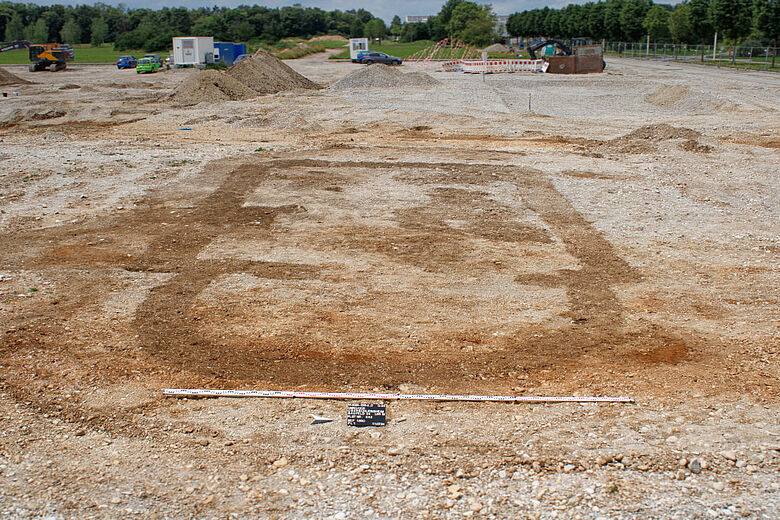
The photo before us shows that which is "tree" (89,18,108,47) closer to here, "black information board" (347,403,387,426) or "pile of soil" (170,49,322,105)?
"pile of soil" (170,49,322,105)

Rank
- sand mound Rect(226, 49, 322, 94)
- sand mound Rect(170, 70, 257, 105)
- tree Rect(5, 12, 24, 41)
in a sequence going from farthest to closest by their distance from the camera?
tree Rect(5, 12, 24, 41), sand mound Rect(226, 49, 322, 94), sand mound Rect(170, 70, 257, 105)

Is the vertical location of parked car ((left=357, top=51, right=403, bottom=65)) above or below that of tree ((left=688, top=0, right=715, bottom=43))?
below

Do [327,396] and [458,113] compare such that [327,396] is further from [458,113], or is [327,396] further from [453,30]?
[453,30]

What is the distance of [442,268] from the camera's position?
962cm

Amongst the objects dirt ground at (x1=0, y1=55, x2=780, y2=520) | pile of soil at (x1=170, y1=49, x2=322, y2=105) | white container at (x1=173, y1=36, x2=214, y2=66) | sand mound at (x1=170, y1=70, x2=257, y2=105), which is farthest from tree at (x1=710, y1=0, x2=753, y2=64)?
dirt ground at (x1=0, y1=55, x2=780, y2=520)

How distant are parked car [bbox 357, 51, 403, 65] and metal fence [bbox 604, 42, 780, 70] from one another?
28058 millimetres

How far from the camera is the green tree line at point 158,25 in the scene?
108812 mm

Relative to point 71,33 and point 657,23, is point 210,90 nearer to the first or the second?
point 657,23

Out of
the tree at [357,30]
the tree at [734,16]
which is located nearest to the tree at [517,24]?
the tree at [357,30]

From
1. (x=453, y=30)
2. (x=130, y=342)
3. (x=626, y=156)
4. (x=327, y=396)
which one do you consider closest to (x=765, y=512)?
(x=327, y=396)

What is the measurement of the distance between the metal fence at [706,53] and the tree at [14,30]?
102119mm

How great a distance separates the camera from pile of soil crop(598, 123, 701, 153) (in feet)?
63.2

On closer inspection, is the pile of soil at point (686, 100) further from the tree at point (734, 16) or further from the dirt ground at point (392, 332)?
the tree at point (734, 16)

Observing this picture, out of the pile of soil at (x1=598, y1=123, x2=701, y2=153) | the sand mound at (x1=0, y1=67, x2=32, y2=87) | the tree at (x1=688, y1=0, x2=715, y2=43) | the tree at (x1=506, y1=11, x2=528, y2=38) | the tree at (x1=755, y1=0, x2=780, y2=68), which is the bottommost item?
the pile of soil at (x1=598, y1=123, x2=701, y2=153)
